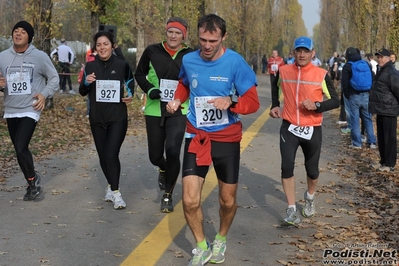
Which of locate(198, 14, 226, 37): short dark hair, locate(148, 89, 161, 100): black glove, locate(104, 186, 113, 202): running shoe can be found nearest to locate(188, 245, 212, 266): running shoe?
locate(198, 14, 226, 37): short dark hair

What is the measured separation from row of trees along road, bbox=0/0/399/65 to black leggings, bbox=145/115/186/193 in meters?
11.5

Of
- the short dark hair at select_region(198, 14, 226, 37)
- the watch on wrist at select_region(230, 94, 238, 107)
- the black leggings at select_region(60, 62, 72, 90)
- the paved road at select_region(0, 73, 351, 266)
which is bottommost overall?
the paved road at select_region(0, 73, 351, 266)

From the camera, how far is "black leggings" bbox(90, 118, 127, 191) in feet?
26.3

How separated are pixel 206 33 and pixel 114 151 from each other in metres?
2.86

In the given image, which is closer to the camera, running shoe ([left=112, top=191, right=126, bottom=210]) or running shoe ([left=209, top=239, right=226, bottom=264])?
running shoe ([left=209, top=239, right=226, bottom=264])

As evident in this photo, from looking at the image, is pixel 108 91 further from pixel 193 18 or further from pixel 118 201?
pixel 193 18

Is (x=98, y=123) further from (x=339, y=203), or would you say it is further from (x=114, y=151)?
(x=339, y=203)

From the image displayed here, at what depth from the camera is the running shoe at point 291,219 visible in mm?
7246

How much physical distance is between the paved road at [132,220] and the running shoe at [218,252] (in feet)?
0.24

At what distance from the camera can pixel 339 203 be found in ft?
28.2

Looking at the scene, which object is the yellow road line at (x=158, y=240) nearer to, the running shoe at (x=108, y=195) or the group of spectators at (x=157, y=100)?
the group of spectators at (x=157, y=100)

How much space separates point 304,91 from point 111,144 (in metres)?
2.34

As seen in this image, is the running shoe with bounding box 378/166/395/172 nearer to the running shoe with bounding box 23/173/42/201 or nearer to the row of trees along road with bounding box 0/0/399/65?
the running shoe with bounding box 23/173/42/201

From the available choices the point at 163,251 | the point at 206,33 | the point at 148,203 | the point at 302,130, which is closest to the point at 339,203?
the point at 302,130
